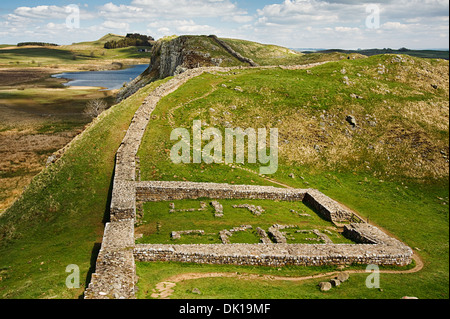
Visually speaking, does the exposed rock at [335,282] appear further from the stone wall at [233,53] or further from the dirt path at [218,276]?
the stone wall at [233,53]

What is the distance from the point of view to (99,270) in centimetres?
1883

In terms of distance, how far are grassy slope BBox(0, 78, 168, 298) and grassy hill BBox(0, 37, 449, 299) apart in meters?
0.13

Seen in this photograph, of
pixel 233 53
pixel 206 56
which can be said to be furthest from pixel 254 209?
pixel 233 53

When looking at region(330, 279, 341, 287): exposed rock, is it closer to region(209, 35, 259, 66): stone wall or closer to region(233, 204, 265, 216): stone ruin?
region(233, 204, 265, 216): stone ruin

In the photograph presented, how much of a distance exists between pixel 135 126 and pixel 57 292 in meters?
28.2

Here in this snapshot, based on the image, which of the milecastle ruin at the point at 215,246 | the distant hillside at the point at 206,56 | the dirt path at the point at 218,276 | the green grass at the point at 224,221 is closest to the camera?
the dirt path at the point at 218,276

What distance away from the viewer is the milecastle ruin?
1945 cm

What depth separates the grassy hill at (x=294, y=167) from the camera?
21.5 m

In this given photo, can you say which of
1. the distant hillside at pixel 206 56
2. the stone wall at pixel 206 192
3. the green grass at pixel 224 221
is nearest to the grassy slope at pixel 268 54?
the distant hillside at pixel 206 56

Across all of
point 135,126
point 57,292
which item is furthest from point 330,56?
point 57,292

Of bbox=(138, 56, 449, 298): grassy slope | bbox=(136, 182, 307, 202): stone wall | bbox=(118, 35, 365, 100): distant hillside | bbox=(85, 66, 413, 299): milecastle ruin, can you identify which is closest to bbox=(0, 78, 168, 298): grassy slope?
bbox=(85, 66, 413, 299): milecastle ruin

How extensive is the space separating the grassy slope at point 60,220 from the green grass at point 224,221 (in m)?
5.19
